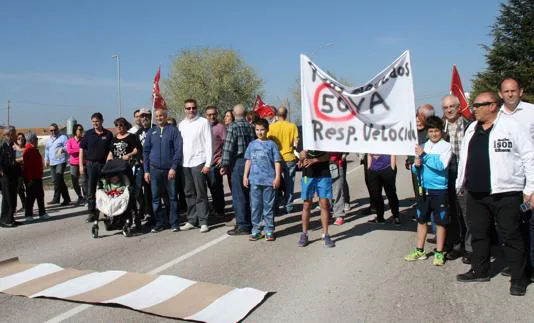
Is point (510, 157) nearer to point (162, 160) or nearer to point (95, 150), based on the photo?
point (162, 160)

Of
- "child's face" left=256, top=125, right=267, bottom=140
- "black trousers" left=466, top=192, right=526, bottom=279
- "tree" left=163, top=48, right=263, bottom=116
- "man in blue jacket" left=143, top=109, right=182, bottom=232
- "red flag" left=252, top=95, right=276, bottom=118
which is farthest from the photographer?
"tree" left=163, top=48, right=263, bottom=116

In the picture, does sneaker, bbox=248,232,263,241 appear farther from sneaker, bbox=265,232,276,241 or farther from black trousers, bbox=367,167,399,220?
black trousers, bbox=367,167,399,220

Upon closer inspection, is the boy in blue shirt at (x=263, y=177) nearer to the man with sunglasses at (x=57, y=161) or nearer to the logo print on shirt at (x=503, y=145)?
the logo print on shirt at (x=503, y=145)

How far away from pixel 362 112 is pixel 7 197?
6.84 meters

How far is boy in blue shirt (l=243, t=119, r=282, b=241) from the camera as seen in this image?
7.41 meters

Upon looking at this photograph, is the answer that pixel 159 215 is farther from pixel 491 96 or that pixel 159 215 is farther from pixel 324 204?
pixel 491 96

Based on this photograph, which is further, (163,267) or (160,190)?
(160,190)

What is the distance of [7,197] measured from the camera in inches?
366

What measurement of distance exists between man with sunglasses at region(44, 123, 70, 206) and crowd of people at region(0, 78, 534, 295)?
1799 mm

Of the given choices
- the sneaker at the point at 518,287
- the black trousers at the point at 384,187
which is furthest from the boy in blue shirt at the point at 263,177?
the sneaker at the point at 518,287

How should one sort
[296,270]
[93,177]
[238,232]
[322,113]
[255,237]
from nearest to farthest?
[296,270] → [322,113] → [255,237] → [238,232] → [93,177]

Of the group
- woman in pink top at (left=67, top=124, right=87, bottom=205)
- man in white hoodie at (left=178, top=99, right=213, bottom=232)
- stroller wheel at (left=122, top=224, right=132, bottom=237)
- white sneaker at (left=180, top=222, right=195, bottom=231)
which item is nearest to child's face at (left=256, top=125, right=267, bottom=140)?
man in white hoodie at (left=178, top=99, right=213, bottom=232)

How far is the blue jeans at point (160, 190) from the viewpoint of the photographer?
830 cm

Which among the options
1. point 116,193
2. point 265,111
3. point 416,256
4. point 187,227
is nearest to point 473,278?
point 416,256
